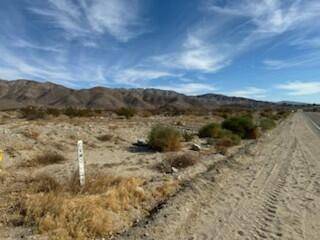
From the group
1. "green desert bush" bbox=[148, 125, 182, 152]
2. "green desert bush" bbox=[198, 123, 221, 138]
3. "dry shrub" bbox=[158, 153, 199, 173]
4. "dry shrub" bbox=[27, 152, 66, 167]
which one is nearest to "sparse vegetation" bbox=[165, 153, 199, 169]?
"dry shrub" bbox=[158, 153, 199, 173]

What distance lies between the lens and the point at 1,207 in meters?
8.37

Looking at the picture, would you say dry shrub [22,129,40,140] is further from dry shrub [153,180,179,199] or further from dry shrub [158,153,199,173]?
dry shrub [153,180,179,199]

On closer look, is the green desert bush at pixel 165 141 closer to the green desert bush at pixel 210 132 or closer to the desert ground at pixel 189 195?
the desert ground at pixel 189 195

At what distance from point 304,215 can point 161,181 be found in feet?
14.6

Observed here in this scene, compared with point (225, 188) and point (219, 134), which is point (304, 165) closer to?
point (225, 188)

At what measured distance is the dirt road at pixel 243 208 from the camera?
736cm

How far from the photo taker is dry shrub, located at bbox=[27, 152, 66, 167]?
1464cm

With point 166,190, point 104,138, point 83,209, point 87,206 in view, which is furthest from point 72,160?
point 83,209

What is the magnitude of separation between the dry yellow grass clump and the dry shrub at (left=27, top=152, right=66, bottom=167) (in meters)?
3.89

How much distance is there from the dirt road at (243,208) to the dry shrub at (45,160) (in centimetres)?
629

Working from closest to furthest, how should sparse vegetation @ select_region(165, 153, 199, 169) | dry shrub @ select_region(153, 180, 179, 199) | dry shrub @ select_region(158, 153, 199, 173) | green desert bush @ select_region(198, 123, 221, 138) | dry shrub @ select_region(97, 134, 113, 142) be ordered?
dry shrub @ select_region(153, 180, 179, 199) < dry shrub @ select_region(158, 153, 199, 173) < sparse vegetation @ select_region(165, 153, 199, 169) < dry shrub @ select_region(97, 134, 113, 142) < green desert bush @ select_region(198, 123, 221, 138)

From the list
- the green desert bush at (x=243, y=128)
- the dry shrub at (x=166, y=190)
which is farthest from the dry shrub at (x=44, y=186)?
the green desert bush at (x=243, y=128)

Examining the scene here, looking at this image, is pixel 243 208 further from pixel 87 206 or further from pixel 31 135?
pixel 31 135

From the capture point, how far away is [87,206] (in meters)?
7.96
